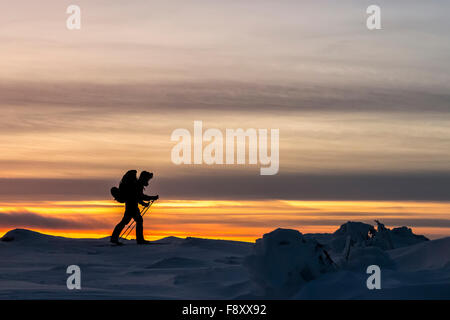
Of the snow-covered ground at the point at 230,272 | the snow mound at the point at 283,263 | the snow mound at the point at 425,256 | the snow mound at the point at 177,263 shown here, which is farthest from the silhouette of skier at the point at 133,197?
the snow mound at the point at 283,263

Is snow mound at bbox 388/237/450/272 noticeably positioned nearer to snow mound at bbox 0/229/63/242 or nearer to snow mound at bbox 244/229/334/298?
snow mound at bbox 244/229/334/298

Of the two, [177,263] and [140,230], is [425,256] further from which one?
[140,230]

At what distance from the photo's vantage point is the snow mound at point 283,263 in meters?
9.84

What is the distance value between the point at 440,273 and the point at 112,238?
945 cm

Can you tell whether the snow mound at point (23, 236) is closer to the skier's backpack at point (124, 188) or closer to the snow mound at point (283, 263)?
the skier's backpack at point (124, 188)

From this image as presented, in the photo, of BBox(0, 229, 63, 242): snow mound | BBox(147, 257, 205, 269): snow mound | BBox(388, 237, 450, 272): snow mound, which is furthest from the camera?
BBox(0, 229, 63, 242): snow mound

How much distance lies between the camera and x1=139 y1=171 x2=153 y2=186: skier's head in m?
18.1

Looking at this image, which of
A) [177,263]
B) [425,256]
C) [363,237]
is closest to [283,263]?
[177,263]

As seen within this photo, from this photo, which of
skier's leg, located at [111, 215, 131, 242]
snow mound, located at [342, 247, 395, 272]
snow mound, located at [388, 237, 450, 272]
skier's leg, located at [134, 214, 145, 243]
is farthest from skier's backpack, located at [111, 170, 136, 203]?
snow mound, located at [342, 247, 395, 272]

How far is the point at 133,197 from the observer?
58.5 feet
